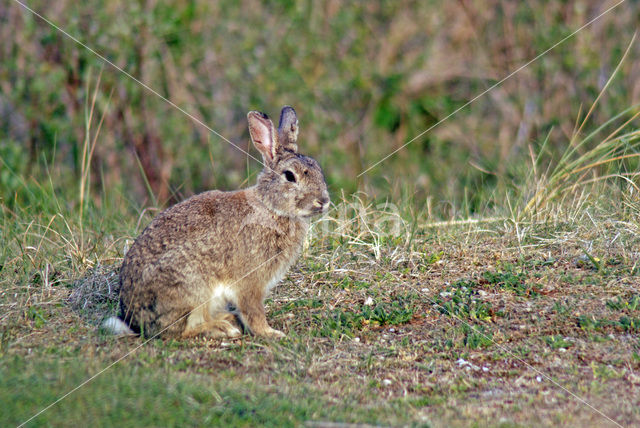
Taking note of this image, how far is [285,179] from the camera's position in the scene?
5.73m

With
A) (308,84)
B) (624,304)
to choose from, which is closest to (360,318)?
(624,304)

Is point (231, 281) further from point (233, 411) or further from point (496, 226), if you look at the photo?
point (496, 226)

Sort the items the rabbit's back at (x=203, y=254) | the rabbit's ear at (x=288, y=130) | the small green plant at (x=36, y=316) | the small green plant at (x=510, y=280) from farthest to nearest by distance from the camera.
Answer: the rabbit's ear at (x=288, y=130)
the small green plant at (x=510, y=280)
the small green plant at (x=36, y=316)
the rabbit's back at (x=203, y=254)

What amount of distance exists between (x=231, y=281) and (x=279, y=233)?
0.48m

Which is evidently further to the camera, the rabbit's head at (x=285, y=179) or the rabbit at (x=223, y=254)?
the rabbit's head at (x=285, y=179)

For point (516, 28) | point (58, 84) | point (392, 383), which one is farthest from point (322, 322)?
point (516, 28)

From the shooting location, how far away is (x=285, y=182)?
5.72 meters

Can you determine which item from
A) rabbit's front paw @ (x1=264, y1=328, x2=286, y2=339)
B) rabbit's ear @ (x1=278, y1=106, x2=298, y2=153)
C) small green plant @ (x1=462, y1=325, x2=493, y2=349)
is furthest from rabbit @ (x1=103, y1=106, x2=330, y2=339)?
small green plant @ (x1=462, y1=325, x2=493, y2=349)

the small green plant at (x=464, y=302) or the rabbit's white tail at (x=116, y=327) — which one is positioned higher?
the rabbit's white tail at (x=116, y=327)

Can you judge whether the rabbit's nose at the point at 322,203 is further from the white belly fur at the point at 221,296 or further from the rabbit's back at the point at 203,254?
the white belly fur at the point at 221,296

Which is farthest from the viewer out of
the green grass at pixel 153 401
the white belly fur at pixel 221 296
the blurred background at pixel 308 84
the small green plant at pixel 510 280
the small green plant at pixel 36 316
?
the blurred background at pixel 308 84

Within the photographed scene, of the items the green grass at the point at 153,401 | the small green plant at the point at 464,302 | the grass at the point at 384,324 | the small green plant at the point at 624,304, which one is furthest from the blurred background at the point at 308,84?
the green grass at the point at 153,401

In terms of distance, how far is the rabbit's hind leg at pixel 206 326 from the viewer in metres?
5.38

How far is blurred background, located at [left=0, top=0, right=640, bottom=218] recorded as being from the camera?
409 inches
